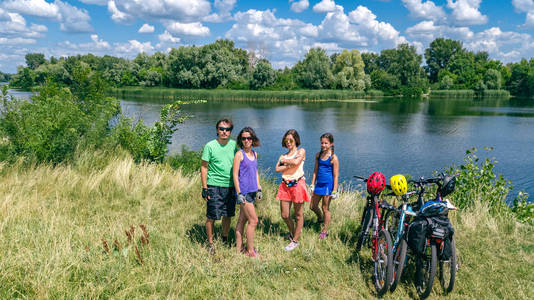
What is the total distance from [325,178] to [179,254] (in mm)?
2039

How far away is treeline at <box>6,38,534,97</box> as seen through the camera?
5931 centimetres

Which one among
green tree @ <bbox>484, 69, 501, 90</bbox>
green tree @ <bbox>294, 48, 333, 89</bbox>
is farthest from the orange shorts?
green tree @ <bbox>484, 69, 501, 90</bbox>

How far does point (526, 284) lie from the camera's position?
3.56m

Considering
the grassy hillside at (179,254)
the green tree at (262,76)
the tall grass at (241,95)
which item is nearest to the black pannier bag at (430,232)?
the grassy hillside at (179,254)

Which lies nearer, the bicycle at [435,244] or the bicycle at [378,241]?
the bicycle at [435,244]

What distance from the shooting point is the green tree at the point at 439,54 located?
96875 mm

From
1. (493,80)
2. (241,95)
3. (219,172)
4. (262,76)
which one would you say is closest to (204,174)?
(219,172)

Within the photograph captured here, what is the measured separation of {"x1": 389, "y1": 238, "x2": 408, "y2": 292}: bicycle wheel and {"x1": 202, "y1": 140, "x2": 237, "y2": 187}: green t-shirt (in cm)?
190

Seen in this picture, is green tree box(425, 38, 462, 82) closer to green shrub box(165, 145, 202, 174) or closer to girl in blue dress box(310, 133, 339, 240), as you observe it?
green shrub box(165, 145, 202, 174)

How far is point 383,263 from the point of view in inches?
135

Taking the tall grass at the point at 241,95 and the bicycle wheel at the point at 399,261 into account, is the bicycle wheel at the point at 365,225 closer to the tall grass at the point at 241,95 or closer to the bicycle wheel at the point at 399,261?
the bicycle wheel at the point at 399,261

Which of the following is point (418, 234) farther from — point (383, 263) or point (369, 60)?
point (369, 60)

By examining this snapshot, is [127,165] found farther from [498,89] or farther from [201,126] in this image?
[498,89]

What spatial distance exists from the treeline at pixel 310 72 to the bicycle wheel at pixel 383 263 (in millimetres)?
51064
